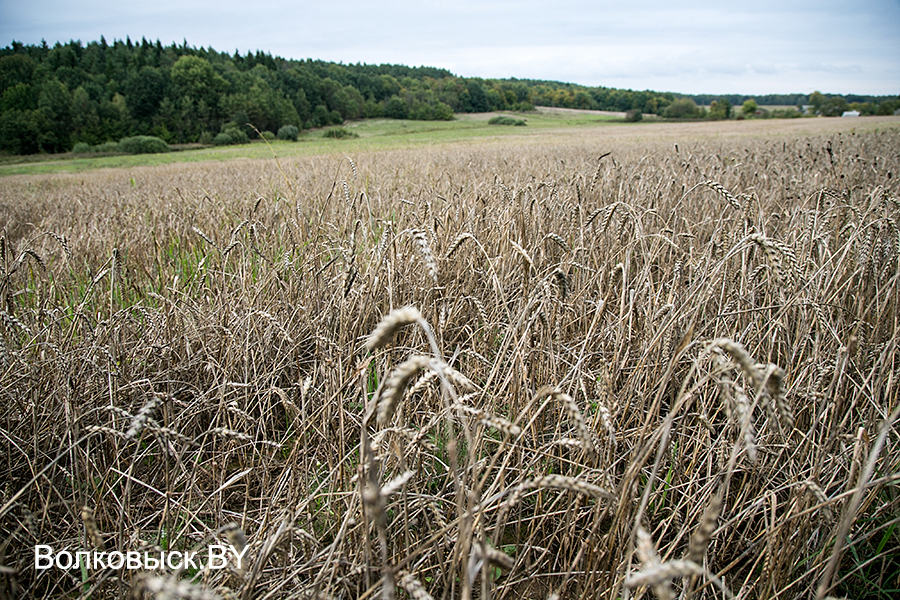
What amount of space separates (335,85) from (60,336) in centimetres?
9515

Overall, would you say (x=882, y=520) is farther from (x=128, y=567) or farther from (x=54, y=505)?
(x=54, y=505)

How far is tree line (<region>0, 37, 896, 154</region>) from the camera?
52594 mm

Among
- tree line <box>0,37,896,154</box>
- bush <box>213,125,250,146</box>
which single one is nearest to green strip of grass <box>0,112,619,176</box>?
bush <box>213,125,250,146</box>

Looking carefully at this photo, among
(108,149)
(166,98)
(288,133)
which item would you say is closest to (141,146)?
(108,149)

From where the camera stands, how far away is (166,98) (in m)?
62.2

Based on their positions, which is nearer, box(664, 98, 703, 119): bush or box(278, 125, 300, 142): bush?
box(278, 125, 300, 142): bush

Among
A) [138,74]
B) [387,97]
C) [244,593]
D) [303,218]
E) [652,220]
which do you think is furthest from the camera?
[387,97]

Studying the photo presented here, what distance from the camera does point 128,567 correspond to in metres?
1.24

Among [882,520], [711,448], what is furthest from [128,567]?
[882,520]

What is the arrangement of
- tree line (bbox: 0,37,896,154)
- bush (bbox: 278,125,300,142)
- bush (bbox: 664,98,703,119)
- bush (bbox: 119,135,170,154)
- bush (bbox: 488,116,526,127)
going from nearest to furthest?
bush (bbox: 119,135,170,154) < bush (bbox: 278,125,300,142) < tree line (bbox: 0,37,896,154) < bush (bbox: 488,116,526,127) < bush (bbox: 664,98,703,119)

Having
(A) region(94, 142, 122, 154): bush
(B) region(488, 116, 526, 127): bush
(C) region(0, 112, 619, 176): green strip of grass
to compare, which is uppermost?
(B) region(488, 116, 526, 127): bush

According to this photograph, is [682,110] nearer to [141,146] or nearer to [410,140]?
[410,140]

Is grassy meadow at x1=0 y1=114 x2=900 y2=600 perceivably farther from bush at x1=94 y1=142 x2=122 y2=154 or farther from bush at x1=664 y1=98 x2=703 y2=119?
bush at x1=664 y1=98 x2=703 y2=119

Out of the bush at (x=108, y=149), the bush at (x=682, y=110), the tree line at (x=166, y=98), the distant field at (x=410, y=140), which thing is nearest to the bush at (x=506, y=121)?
the tree line at (x=166, y=98)
